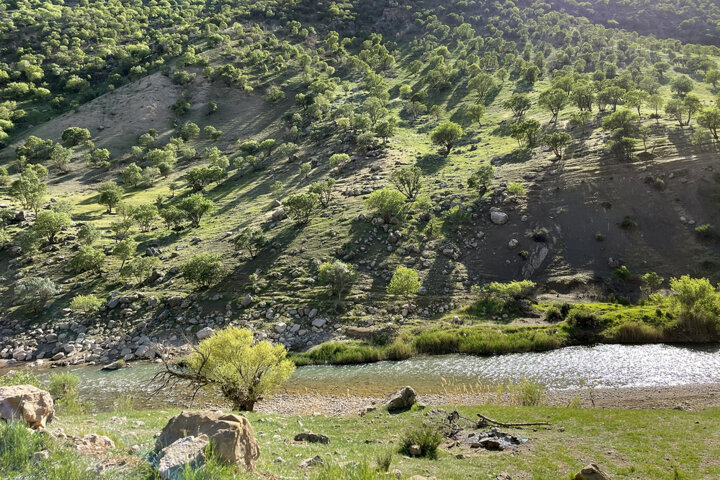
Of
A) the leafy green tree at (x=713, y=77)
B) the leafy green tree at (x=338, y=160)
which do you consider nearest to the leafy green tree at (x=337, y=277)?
the leafy green tree at (x=338, y=160)

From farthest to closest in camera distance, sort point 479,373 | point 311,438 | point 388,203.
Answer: point 388,203 → point 479,373 → point 311,438

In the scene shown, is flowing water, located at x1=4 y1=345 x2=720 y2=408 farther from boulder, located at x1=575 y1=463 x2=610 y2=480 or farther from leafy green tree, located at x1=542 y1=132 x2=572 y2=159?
leafy green tree, located at x1=542 y1=132 x2=572 y2=159

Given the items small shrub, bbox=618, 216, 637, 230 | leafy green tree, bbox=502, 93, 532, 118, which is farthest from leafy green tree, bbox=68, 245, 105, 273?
leafy green tree, bbox=502, 93, 532, 118

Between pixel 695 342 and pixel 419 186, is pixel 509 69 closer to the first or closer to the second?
pixel 419 186

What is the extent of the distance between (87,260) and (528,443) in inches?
2577

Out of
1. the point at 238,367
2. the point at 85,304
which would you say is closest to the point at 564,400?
the point at 238,367

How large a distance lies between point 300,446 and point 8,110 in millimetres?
175943

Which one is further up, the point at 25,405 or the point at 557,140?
the point at 557,140

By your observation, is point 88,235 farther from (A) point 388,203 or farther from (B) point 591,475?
(B) point 591,475

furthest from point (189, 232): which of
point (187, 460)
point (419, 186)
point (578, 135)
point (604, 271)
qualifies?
point (578, 135)

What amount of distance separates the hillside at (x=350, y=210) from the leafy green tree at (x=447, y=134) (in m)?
0.55

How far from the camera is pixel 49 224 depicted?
195 feet

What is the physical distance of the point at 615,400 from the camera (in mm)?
29094

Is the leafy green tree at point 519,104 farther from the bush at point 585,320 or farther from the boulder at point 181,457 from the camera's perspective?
the boulder at point 181,457
